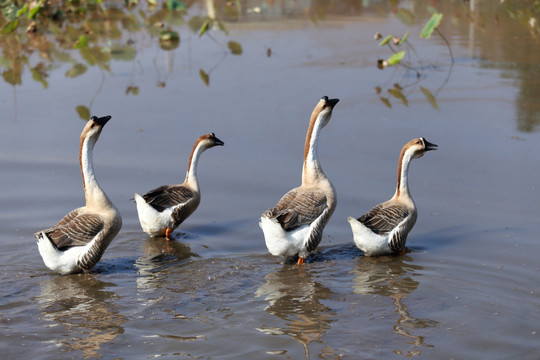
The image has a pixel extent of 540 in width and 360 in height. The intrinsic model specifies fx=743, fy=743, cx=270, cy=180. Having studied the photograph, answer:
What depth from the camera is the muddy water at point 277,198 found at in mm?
6230

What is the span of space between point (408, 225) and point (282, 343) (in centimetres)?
276

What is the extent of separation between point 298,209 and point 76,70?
8.98 meters

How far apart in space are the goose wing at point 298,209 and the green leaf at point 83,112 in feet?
17.1

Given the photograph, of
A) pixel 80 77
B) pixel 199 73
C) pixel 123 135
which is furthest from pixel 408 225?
pixel 80 77

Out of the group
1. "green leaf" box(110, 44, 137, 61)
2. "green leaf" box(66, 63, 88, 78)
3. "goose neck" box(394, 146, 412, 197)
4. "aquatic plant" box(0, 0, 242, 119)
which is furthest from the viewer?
"green leaf" box(110, 44, 137, 61)

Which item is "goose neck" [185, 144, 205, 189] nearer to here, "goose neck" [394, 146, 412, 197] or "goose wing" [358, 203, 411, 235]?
"goose wing" [358, 203, 411, 235]

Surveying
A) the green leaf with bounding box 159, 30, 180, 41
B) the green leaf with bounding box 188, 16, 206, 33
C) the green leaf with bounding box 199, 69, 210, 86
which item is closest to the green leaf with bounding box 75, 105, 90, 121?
the green leaf with bounding box 199, 69, 210, 86

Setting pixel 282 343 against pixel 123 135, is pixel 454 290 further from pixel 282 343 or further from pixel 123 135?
pixel 123 135

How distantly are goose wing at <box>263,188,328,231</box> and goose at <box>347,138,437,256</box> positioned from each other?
44 cm

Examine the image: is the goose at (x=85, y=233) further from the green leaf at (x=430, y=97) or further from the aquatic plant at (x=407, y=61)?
the green leaf at (x=430, y=97)

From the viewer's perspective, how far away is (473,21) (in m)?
19.0

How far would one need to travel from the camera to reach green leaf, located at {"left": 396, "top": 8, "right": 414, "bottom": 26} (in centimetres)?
1897

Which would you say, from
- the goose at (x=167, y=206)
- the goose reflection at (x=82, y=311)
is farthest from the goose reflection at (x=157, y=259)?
the goose reflection at (x=82, y=311)

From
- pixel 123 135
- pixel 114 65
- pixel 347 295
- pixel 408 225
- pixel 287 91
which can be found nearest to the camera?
pixel 347 295
